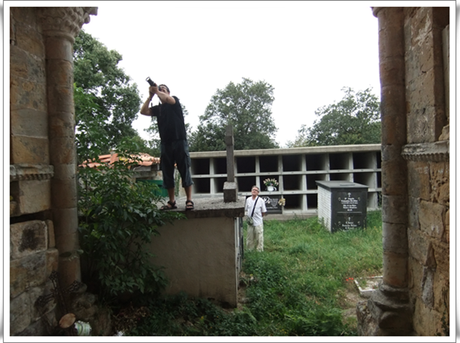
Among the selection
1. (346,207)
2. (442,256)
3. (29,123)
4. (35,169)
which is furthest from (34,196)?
(346,207)

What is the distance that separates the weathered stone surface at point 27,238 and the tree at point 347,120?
21473mm

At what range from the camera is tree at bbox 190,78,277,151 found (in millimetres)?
22125

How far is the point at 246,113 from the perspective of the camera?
2289cm

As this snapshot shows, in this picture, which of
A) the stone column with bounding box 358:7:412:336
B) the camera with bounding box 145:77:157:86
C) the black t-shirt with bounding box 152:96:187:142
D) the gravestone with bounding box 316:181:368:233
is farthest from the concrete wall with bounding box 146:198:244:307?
the gravestone with bounding box 316:181:368:233

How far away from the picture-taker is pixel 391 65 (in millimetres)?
3262

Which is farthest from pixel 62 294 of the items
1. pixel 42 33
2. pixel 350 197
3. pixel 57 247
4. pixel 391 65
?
pixel 350 197

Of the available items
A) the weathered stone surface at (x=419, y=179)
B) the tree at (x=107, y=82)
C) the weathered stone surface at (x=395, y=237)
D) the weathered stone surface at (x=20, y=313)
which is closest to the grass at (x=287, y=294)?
the weathered stone surface at (x=20, y=313)

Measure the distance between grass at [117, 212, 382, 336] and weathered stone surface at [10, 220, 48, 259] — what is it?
1.30 m

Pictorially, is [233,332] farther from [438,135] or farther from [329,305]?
[438,135]

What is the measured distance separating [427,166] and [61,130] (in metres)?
3.45

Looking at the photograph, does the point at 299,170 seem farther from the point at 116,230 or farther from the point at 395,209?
the point at 116,230

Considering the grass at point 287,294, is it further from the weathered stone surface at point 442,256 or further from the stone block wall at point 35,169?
the weathered stone surface at point 442,256

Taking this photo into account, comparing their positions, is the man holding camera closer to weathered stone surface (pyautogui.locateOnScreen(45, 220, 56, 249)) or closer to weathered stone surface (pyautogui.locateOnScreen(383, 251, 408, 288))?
weathered stone surface (pyautogui.locateOnScreen(45, 220, 56, 249))

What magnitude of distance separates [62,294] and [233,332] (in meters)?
1.84
